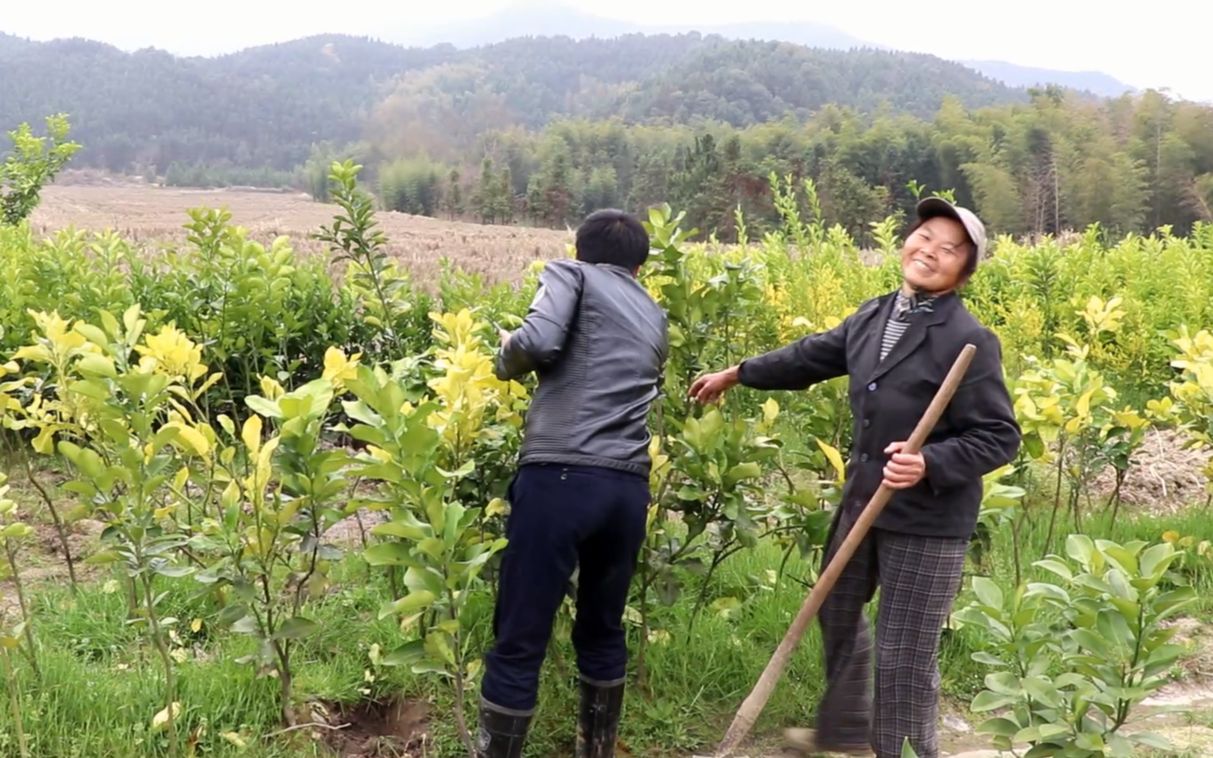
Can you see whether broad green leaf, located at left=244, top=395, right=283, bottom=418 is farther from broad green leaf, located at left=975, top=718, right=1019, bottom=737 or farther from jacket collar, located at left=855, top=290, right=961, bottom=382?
broad green leaf, located at left=975, top=718, right=1019, bottom=737

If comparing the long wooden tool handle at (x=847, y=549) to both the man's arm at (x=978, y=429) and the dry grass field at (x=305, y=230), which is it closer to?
the man's arm at (x=978, y=429)

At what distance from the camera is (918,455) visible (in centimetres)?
215

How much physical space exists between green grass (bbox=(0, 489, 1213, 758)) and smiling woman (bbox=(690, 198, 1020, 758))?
727mm

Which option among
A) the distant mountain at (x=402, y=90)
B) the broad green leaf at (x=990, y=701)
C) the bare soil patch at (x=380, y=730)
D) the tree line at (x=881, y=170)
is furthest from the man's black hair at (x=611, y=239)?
the distant mountain at (x=402, y=90)

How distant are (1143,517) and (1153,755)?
2304 millimetres

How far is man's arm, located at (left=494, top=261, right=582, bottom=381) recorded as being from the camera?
2348 mm

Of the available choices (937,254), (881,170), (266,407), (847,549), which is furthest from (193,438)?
(881,170)

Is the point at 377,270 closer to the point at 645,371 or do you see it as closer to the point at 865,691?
the point at 645,371

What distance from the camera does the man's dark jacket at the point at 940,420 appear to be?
221 cm

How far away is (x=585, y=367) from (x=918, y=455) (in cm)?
85

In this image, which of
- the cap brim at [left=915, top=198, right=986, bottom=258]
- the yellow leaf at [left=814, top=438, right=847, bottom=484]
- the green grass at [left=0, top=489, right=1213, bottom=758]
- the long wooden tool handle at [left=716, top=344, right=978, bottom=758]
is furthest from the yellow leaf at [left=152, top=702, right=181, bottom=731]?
the cap brim at [left=915, top=198, right=986, bottom=258]

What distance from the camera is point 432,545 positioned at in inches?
85.1

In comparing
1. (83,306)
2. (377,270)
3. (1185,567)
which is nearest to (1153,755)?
(1185,567)

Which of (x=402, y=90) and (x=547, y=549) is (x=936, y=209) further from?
(x=402, y=90)
